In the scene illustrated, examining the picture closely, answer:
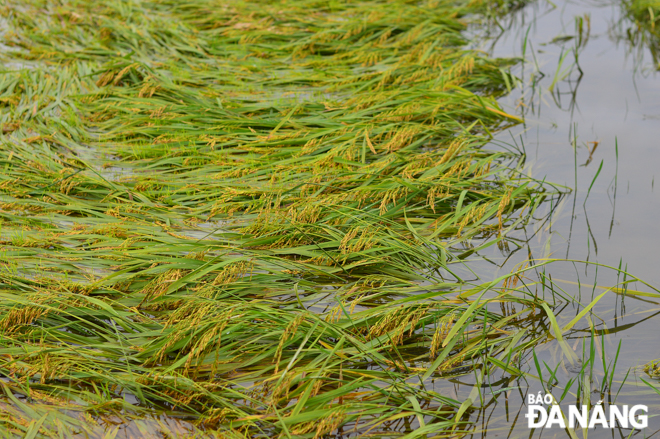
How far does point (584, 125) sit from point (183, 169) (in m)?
2.57

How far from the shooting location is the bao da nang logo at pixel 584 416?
173cm

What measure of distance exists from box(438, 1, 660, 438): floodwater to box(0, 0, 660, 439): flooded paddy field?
13 mm

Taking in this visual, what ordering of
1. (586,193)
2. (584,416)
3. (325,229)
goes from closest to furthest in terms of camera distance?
(584,416), (325,229), (586,193)

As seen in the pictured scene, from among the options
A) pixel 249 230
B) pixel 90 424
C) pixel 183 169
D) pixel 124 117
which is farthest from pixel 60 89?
pixel 90 424

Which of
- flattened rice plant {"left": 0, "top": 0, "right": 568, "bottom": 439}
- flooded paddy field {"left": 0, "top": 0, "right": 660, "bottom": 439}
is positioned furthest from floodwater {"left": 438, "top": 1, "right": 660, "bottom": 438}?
flattened rice plant {"left": 0, "top": 0, "right": 568, "bottom": 439}

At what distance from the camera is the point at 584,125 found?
11.7 feet

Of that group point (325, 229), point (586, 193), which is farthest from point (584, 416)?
point (586, 193)

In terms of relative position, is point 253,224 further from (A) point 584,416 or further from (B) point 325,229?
(A) point 584,416

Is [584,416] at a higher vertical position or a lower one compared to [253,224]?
lower

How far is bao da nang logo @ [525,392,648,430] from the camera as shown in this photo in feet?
5.66

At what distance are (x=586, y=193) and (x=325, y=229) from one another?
4.87ft

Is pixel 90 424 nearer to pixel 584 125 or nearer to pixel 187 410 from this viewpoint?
pixel 187 410

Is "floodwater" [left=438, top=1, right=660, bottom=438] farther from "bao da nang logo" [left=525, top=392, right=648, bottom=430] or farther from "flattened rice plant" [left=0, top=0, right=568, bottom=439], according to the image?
"flattened rice plant" [left=0, top=0, right=568, bottom=439]

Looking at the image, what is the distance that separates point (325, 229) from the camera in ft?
8.05
